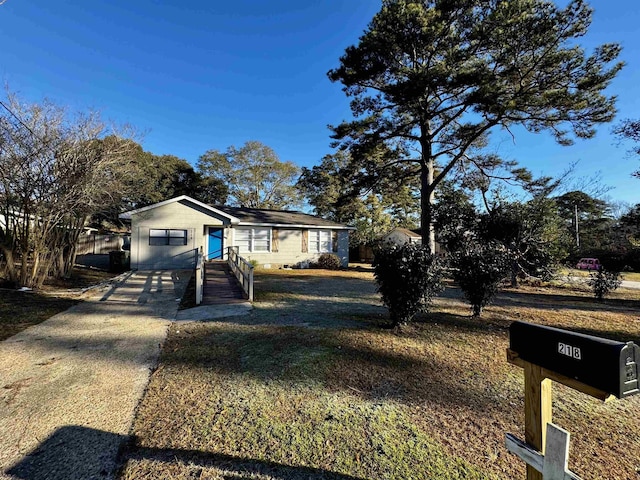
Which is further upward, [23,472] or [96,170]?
[96,170]

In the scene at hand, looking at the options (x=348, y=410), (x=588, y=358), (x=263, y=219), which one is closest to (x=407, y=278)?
(x=348, y=410)

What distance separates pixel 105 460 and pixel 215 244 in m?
15.2

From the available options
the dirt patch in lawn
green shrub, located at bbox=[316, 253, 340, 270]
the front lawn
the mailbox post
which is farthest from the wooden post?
green shrub, located at bbox=[316, 253, 340, 270]

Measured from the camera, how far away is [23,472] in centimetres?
217

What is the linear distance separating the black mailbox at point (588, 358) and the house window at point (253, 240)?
17.1 meters

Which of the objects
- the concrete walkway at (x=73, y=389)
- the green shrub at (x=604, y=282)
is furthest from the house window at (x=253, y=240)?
the green shrub at (x=604, y=282)

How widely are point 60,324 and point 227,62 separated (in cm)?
1315

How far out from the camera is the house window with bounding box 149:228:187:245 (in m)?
15.1

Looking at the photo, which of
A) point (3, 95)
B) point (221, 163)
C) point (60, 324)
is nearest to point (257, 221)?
point (3, 95)

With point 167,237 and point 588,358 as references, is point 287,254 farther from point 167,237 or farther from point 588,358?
point 588,358

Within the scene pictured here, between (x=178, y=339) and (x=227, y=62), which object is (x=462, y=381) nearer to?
(x=178, y=339)

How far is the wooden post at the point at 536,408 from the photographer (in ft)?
4.99

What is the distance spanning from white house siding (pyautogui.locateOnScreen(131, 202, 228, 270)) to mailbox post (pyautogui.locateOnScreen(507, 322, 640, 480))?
15.8m

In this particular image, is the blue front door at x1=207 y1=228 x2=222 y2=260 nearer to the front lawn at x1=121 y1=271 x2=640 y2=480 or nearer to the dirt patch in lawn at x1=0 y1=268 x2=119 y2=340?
the dirt patch in lawn at x1=0 y1=268 x2=119 y2=340
